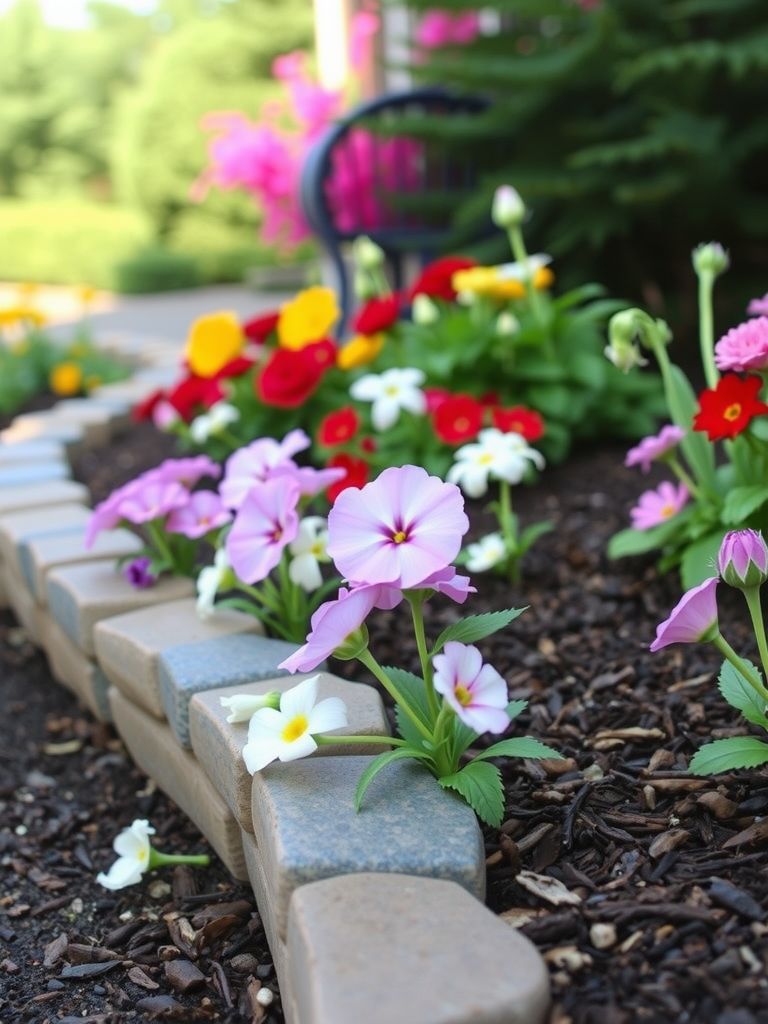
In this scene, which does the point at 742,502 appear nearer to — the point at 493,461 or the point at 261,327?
the point at 493,461

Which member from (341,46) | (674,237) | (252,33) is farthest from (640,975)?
(252,33)

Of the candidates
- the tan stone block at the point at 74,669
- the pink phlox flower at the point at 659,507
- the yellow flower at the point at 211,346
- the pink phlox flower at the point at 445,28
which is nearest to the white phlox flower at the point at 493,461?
the pink phlox flower at the point at 659,507

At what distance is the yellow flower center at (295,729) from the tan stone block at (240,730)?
0.10 meters

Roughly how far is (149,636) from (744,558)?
100cm

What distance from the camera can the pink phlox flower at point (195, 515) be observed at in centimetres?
186

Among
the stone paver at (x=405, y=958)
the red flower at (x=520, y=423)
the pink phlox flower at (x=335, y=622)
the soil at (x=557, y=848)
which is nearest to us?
the stone paver at (x=405, y=958)

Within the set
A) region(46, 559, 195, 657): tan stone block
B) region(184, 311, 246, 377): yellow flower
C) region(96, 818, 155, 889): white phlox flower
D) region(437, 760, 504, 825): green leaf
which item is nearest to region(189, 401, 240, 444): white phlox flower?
region(184, 311, 246, 377): yellow flower

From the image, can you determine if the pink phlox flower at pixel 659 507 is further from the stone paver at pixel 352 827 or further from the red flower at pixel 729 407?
the stone paver at pixel 352 827

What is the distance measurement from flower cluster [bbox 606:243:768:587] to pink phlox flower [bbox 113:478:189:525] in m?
0.80

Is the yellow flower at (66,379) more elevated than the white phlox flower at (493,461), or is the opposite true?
the white phlox flower at (493,461)

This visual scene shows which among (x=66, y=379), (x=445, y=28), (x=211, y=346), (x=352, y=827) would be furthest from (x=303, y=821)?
(x=445, y=28)

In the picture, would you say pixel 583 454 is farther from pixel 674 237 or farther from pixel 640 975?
pixel 640 975

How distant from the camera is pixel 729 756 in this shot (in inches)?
47.5

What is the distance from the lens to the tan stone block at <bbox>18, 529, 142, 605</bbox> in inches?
86.3
